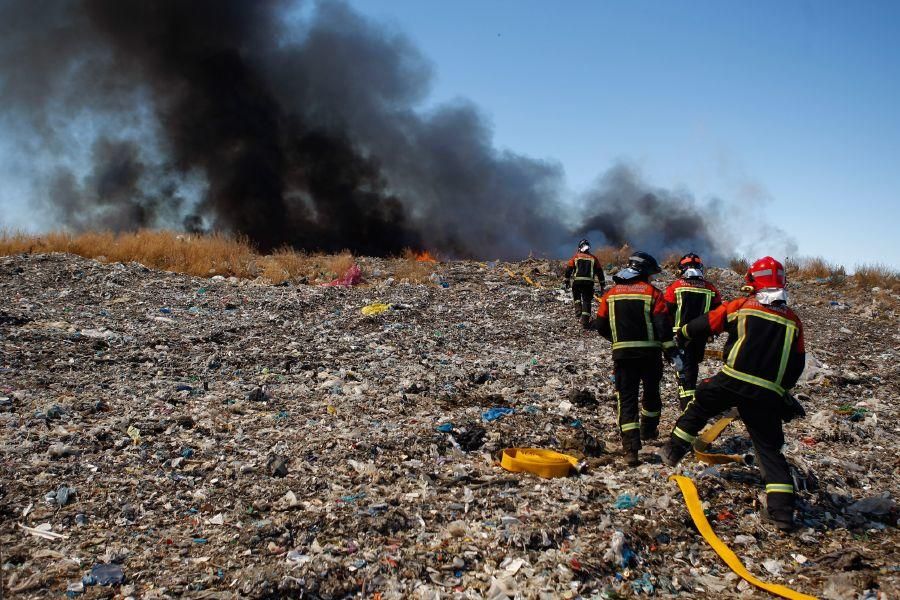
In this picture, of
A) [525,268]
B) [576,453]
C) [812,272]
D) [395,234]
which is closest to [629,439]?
[576,453]

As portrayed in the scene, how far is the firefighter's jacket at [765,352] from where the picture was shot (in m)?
3.82

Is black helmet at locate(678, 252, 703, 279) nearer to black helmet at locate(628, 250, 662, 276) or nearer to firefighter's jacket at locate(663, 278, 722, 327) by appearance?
firefighter's jacket at locate(663, 278, 722, 327)

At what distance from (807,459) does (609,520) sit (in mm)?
2199

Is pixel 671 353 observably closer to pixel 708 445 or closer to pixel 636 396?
pixel 636 396

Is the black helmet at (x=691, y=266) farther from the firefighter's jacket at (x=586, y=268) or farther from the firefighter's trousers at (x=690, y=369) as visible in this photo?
the firefighter's jacket at (x=586, y=268)

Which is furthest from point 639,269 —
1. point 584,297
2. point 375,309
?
point 375,309

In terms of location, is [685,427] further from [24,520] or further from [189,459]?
[24,520]

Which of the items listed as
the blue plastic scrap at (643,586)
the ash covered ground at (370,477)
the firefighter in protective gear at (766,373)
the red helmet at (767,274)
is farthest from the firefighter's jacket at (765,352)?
the blue plastic scrap at (643,586)

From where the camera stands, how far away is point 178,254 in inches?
533

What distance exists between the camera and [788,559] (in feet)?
11.1

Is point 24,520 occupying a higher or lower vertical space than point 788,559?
higher

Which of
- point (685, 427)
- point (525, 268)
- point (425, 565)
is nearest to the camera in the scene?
point (425, 565)

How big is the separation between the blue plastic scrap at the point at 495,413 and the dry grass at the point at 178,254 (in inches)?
326

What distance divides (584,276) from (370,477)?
267 inches
